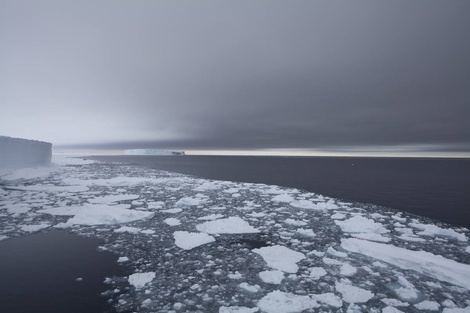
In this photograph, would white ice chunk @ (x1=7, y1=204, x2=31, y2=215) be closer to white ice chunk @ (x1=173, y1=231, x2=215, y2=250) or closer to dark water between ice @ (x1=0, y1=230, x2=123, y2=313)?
dark water between ice @ (x1=0, y1=230, x2=123, y2=313)

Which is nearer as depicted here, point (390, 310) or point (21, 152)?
point (390, 310)

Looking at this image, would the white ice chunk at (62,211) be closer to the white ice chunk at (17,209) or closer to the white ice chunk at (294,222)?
the white ice chunk at (17,209)

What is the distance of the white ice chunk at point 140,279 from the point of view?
4035 millimetres

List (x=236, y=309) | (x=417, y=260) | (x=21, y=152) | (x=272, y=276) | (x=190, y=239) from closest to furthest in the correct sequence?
(x=236, y=309) < (x=272, y=276) < (x=417, y=260) < (x=190, y=239) < (x=21, y=152)

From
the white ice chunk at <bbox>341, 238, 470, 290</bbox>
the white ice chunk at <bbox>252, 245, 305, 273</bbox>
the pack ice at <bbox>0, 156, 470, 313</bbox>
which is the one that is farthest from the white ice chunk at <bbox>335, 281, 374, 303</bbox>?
the white ice chunk at <bbox>341, 238, 470, 290</bbox>

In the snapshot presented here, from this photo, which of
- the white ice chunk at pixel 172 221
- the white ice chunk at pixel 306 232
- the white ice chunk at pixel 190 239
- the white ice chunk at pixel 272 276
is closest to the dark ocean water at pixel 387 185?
the white ice chunk at pixel 306 232

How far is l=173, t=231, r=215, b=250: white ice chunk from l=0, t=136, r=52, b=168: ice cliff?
89.4 feet

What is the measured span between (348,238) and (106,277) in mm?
5706

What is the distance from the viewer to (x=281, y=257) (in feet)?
17.1

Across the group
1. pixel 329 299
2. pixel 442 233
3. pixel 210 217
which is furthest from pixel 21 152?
pixel 442 233

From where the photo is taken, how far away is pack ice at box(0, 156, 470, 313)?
368 cm

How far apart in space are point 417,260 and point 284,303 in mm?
3322

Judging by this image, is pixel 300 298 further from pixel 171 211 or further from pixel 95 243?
pixel 171 211

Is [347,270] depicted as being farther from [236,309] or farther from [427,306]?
[236,309]
